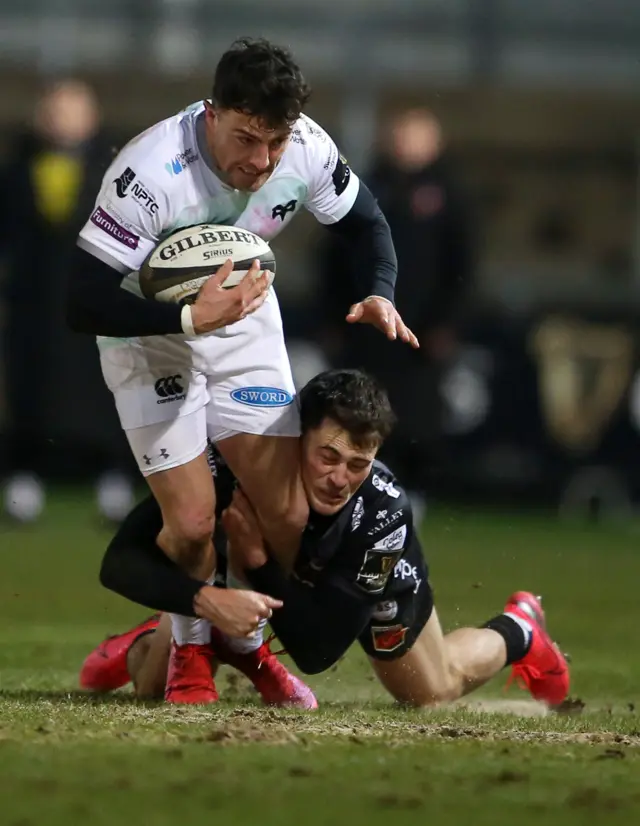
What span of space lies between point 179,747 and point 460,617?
3412 millimetres

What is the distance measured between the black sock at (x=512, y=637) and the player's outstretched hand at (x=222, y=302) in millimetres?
2180

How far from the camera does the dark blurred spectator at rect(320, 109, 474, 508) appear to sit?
38.9 feet

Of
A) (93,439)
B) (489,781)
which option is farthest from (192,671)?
(93,439)

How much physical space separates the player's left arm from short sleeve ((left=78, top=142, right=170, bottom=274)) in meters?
0.74

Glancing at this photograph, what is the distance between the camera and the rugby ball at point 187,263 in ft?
20.1

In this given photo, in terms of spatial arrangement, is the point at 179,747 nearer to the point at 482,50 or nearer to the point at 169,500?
the point at 169,500

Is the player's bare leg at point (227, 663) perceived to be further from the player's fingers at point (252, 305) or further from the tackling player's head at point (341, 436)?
the player's fingers at point (252, 305)

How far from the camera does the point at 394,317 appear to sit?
252 inches

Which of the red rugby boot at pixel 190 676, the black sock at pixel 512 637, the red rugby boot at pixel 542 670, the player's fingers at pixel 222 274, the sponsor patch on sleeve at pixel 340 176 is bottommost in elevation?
the red rugby boot at pixel 542 670

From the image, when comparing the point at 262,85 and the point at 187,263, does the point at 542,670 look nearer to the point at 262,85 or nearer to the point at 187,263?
the point at 187,263

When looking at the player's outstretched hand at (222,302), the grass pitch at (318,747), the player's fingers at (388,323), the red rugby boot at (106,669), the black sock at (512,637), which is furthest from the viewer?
the black sock at (512,637)

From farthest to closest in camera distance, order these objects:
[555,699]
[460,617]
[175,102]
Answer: [175,102] → [460,617] → [555,699]

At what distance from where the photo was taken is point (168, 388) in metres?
6.55

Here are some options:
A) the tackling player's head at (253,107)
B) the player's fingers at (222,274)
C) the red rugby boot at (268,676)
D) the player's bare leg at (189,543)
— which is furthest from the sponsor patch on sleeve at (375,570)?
the tackling player's head at (253,107)
